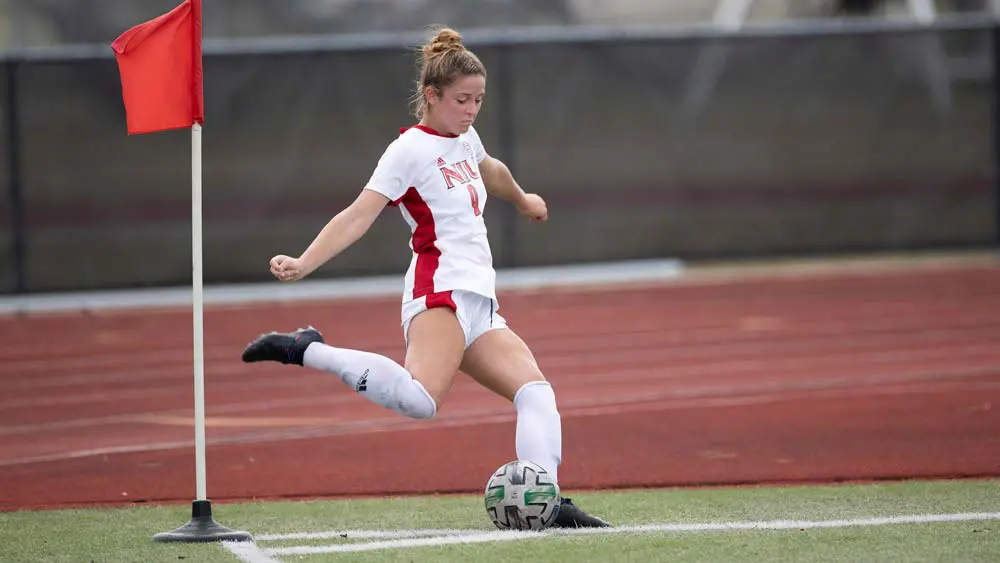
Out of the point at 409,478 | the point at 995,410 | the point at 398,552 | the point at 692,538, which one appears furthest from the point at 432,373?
the point at 995,410

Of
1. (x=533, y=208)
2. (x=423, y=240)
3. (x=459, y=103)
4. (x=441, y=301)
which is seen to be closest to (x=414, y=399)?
(x=441, y=301)

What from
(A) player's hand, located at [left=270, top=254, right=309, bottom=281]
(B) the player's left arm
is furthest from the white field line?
(B) the player's left arm

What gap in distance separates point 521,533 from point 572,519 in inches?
10.5

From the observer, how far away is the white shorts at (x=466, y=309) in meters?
6.67

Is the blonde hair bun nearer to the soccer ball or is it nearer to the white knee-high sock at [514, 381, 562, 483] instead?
the white knee-high sock at [514, 381, 562, 483]

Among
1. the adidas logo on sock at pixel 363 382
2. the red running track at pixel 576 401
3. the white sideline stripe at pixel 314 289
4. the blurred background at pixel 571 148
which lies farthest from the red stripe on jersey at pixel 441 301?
the blurred background at pixel 571 148

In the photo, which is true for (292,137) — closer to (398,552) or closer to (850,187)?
(850,187)

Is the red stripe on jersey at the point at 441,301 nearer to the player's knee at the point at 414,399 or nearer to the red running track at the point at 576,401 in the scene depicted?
the player's knee at the point at 414,399

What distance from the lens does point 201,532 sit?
6.66 m

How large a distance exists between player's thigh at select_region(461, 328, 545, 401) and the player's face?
0.89 m

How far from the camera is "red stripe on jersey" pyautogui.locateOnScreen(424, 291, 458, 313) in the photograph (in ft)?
21.8

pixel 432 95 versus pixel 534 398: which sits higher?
pixel 432 95

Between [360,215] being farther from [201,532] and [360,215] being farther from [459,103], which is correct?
[201,532]

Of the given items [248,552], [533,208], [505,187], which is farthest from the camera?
[533,208]
